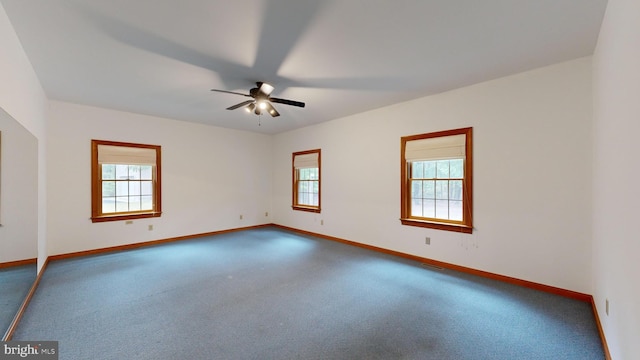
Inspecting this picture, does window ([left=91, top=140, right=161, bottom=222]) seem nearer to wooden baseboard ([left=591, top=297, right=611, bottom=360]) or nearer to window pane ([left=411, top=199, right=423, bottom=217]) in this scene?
window pane ([left=411, top=199, right=423, bottom=217])

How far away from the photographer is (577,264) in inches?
113

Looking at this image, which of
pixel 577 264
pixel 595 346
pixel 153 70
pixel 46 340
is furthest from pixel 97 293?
pixel 577 264

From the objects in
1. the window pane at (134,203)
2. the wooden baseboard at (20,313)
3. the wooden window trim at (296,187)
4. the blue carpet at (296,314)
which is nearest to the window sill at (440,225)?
the blue carpet at (296,314)

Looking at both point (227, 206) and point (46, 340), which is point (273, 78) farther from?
point (227, 206)

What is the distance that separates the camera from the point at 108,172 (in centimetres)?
488

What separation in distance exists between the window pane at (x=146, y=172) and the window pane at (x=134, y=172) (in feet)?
0.20

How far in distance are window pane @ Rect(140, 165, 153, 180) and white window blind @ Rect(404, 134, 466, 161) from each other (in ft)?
17.0

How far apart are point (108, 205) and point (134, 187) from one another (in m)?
0.54

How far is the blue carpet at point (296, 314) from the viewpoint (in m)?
2.04

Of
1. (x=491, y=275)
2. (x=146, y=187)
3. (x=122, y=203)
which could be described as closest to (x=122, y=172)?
(x=146, y=187)

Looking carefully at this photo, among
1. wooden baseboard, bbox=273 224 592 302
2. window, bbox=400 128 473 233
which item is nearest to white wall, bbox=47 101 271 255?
wooden baseboard, bbox=273 224 592 302

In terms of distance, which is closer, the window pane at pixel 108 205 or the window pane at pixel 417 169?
the window pane at pixel 417 169

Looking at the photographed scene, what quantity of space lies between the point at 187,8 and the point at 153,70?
148cm

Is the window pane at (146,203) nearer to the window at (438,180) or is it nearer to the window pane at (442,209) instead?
the window at (438,180)
